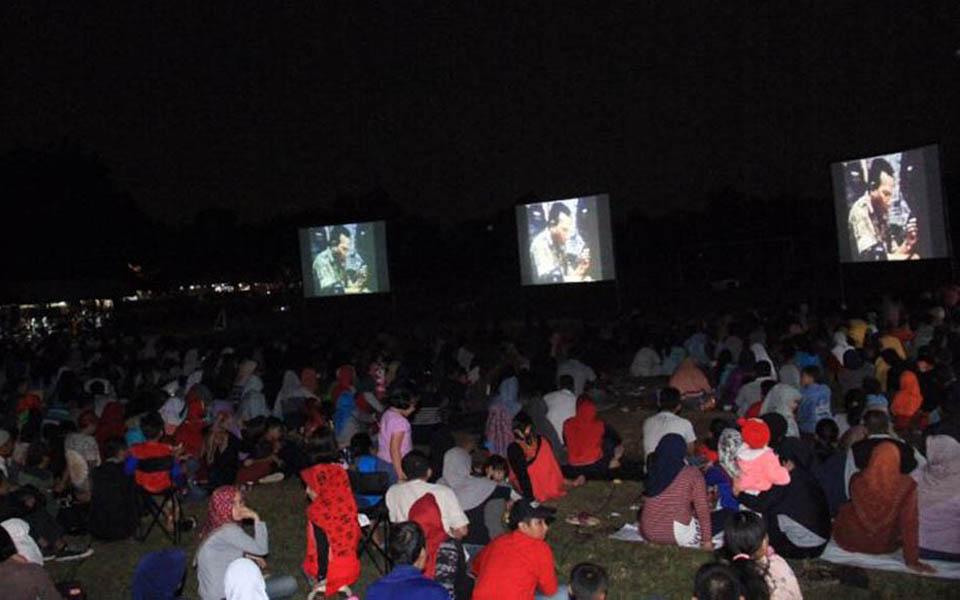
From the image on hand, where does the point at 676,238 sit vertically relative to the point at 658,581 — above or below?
above

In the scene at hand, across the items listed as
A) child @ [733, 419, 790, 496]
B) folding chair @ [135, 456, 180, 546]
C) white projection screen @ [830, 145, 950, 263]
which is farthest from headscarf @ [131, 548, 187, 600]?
white projection screen @ [830, 145, 950, 263]

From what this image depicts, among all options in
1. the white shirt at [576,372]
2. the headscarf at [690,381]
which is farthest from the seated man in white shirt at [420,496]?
the headscarf at [690,381]

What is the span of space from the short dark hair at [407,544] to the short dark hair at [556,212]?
17.0 m

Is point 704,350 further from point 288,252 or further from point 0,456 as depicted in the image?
point 288,252

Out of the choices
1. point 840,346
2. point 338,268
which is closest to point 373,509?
point 840,346

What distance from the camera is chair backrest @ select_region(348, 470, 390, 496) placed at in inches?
266

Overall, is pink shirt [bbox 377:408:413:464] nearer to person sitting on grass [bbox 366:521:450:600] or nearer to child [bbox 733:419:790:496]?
child [bbox 733:419:790:496]

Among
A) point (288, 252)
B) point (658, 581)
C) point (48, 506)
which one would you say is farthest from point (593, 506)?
point (288, 252)

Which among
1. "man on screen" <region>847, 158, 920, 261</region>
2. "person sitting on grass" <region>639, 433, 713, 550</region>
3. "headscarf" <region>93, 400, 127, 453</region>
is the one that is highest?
"man on screen" <region>847, 158, 920, 261</region>

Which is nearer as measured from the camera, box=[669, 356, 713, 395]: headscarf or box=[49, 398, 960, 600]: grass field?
box=[49, 398, 960, 600]: grass field

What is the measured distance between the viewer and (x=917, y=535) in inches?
217

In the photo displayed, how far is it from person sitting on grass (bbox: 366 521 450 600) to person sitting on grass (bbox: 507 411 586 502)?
330cm

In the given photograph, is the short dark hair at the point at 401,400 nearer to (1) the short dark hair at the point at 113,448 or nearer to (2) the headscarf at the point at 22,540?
(1) the short dark hair at the point at 113,448

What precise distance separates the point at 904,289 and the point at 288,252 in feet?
141
